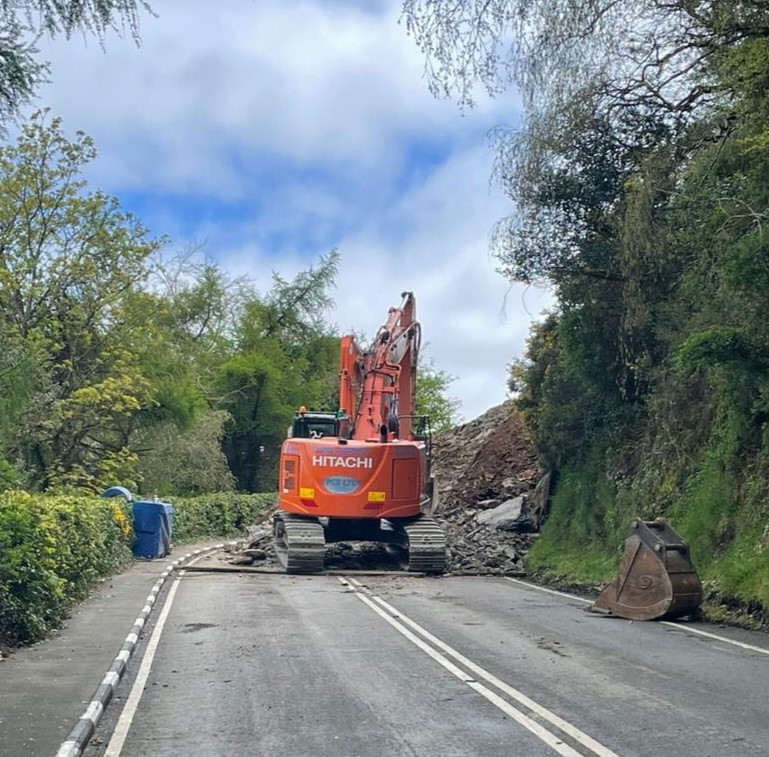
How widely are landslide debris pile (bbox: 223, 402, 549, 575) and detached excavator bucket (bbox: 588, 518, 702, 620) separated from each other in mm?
9624

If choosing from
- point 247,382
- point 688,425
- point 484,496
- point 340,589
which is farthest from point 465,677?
point 247,382

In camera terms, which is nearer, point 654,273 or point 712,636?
point 712,636

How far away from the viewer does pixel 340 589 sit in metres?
21.2

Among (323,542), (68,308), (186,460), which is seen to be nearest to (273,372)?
(186,460)

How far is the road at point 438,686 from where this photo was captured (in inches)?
313

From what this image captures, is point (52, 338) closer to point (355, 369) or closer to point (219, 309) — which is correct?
point (355, 369)

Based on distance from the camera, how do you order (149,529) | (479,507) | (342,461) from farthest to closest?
(479,507) → (149,529) → (342,461)

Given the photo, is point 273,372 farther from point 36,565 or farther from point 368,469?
point 36,565

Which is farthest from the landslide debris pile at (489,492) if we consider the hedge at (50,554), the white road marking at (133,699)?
the white road marking at (133,699)

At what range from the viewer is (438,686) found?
10.3m

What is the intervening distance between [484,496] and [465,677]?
23875mm

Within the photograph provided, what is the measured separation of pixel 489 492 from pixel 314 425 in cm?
809

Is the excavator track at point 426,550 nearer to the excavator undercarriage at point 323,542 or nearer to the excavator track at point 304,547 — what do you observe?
the excavator undercarriage at point 323,542

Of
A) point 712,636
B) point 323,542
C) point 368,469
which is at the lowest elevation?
point 712,636
